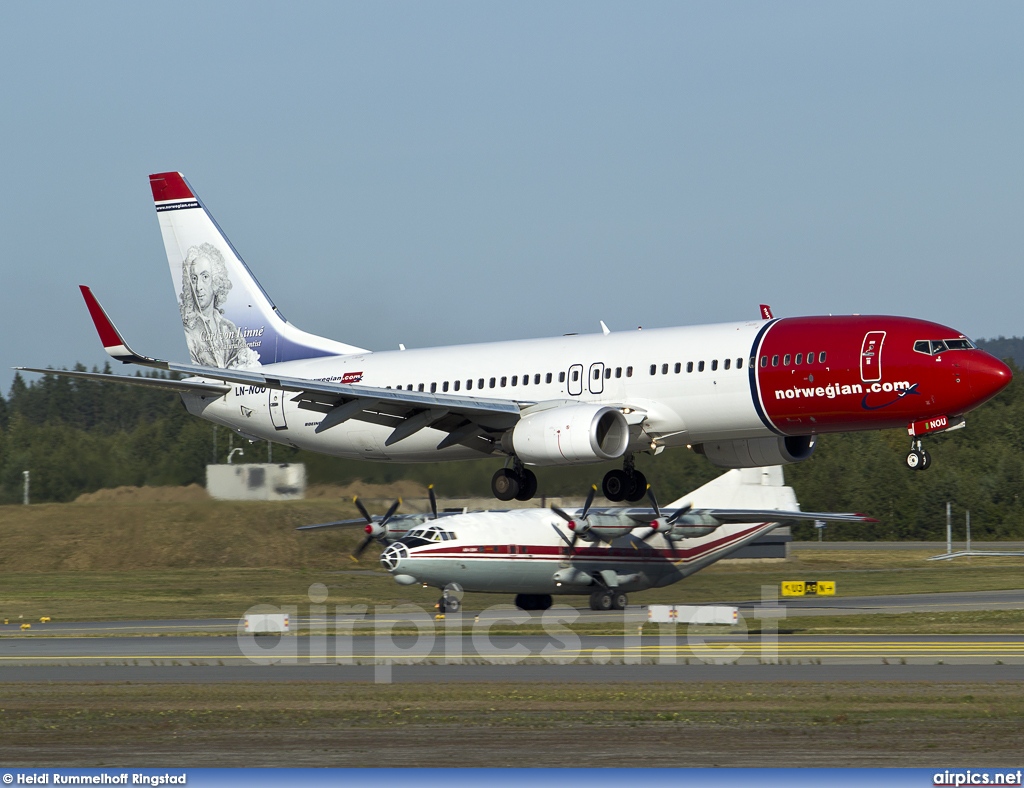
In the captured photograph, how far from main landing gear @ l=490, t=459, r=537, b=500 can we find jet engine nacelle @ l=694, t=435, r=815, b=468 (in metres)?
5.25

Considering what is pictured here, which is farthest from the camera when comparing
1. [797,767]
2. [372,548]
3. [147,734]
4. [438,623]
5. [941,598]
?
[372,548]

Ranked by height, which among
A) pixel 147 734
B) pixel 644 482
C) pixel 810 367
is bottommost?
pixel 147 734

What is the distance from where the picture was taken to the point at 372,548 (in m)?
75.1

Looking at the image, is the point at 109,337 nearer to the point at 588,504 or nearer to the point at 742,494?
the point at 588,504

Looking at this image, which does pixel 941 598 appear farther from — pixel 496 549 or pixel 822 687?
pixel 822 687

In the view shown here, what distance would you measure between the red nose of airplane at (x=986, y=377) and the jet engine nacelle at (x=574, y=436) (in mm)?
8877

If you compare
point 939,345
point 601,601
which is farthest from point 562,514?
point 939,345

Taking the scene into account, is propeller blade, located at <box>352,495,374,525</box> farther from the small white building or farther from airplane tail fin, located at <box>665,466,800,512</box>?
airplane tail fin, located at <box>665,466,800,512</box>

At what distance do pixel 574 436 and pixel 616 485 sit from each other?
4858 mm

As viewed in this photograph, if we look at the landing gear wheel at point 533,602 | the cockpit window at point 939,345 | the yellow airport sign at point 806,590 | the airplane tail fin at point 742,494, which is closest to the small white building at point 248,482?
the landing gear wheel at point 533,602

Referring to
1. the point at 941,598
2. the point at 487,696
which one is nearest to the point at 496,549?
the point at 941,598

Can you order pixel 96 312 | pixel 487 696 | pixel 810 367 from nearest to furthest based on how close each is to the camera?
pixel 487 696
pixel 810 367
pixel 96 312

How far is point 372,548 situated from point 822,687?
46.9 metres

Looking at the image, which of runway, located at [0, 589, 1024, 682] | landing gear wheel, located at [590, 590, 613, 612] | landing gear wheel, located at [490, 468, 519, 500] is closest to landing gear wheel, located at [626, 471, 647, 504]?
landing gear wheel, located at [490, 468, 519, 500]
